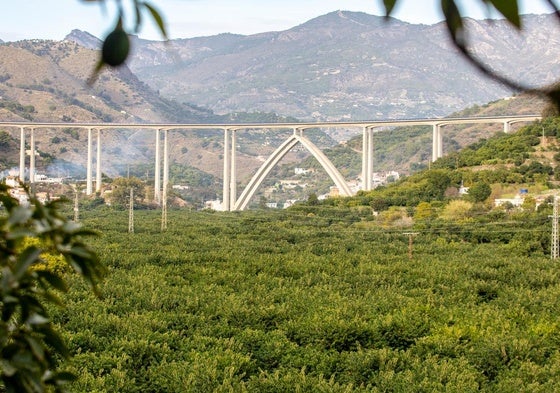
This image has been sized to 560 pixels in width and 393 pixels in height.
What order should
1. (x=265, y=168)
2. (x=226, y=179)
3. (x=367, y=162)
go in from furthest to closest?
(x=226, y=179)
(x=265, y=168)
(x=367, y=162)

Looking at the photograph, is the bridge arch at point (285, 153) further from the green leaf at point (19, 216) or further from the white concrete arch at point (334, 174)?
the green leaf at point (19, 216)

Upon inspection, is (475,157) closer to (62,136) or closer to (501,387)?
(501,387)

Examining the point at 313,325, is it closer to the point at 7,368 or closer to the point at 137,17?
the point at 7,368

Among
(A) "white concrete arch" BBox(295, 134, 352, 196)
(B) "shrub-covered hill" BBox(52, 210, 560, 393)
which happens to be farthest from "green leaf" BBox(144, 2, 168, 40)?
(A) "white concrete arch" BBox(295, 134, 352, 196)

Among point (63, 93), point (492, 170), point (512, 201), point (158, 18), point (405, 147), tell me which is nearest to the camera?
point (158, 18)

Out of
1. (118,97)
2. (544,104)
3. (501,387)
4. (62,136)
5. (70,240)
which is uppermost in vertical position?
(118,97)

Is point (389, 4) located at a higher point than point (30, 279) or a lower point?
higher

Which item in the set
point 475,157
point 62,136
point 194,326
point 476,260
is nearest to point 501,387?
point 194,326

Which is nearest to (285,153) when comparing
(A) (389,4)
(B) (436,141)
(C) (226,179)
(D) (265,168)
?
(D) (265,168)
